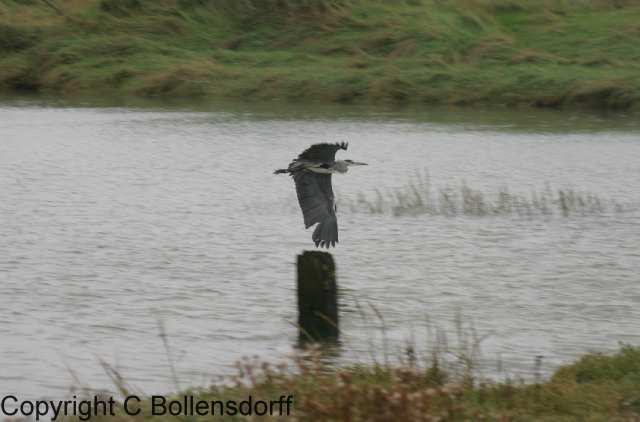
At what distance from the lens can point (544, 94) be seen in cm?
2592

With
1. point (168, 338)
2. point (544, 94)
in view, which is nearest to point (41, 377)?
point (168, 338)

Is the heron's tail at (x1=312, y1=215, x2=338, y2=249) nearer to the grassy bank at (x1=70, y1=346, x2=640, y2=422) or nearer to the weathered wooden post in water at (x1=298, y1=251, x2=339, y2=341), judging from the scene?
the weathered wooden post in water at (x1=298, y1=251, x2=339, y2=341)

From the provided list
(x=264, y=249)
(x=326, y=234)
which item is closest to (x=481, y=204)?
(x=264, y=249)

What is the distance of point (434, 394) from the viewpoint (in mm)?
5754

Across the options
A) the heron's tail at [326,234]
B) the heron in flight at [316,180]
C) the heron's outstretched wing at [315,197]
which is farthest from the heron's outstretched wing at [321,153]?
the heron's tail at [326,234]

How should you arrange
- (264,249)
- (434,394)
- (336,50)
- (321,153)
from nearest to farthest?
(434,394) < (321,153) < (264,249) < (336,50)

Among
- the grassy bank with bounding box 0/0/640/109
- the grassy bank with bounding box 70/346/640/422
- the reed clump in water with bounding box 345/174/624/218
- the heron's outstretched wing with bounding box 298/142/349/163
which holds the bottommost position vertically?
the grassy bank with bounding box 70/346/640/422

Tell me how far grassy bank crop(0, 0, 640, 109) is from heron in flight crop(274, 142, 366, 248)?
17529 millimetres

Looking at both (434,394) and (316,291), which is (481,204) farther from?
(434,394)

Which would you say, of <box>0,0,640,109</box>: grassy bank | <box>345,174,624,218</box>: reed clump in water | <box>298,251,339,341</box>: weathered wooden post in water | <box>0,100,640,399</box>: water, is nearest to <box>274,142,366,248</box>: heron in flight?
<box>298,251,339,341</box>: weathered wooden post in water

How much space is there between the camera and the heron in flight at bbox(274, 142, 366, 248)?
844cm

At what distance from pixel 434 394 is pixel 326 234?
8.66ft

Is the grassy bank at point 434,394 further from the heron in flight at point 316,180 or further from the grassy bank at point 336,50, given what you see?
the grassy bank at point 336,50

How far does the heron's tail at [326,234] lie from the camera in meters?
8.24
